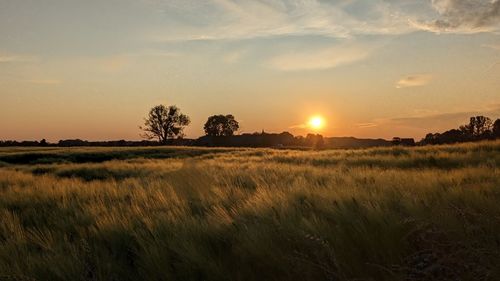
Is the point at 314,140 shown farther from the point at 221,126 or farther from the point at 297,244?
the point at 297,244

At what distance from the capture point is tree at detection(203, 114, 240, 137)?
125 m

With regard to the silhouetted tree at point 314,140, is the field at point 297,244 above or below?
below

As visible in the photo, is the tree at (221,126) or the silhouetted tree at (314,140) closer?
the silhouetted tree at (314,140)

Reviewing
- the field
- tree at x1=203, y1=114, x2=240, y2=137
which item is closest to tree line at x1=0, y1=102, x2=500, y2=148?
tree at x1=203, y1=114, x2=240, y2=137

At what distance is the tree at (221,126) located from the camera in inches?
4914

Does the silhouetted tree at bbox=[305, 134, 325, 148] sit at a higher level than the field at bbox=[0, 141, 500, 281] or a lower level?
higher

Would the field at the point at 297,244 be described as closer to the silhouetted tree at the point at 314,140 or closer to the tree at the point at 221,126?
the silhouetted tree at the point at 314,140

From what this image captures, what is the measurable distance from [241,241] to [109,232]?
5.34 ft

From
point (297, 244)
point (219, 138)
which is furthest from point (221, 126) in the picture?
point (297, 244)

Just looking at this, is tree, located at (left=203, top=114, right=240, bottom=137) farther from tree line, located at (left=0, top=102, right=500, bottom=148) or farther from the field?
the field

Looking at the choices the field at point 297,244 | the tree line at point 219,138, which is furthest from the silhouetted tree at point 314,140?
the field at point 297,244

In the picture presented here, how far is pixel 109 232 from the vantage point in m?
4.57

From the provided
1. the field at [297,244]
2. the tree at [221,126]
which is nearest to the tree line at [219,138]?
the tree at [221,126]

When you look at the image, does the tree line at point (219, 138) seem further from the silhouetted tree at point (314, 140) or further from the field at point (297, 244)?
the field at point (297, 244)
